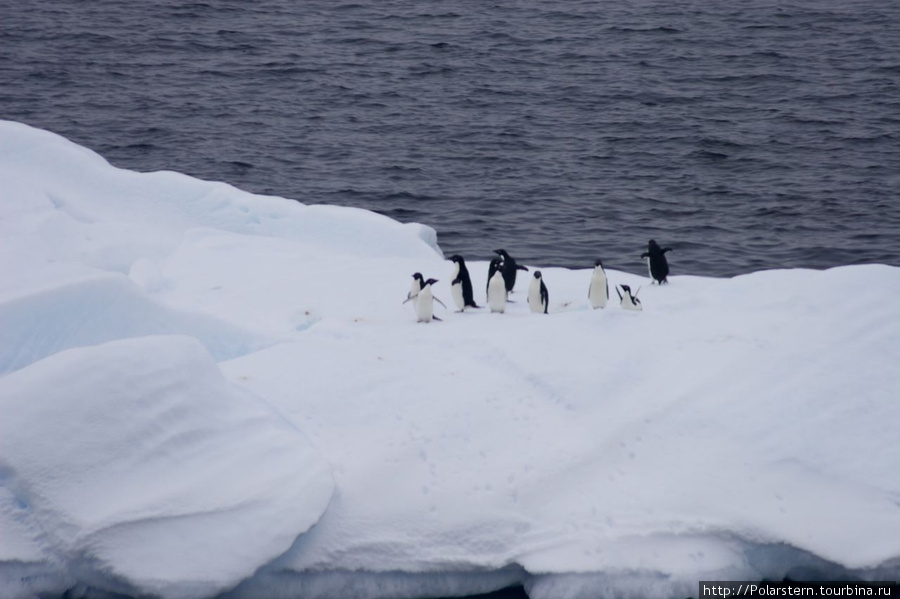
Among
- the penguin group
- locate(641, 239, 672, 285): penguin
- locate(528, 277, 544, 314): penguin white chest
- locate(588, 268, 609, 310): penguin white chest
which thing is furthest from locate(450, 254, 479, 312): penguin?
locate(641, 239, 672, 285): penguin

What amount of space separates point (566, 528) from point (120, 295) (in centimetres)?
357

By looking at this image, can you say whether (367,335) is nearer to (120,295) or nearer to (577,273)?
(120,295)

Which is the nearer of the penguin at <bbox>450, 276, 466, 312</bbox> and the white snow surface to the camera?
the white snow surface

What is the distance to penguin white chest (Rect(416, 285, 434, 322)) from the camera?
8.10 meters

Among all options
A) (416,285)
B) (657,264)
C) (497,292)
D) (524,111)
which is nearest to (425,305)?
(416,285)

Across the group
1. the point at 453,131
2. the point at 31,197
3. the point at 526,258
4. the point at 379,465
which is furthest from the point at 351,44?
the point at 379,465

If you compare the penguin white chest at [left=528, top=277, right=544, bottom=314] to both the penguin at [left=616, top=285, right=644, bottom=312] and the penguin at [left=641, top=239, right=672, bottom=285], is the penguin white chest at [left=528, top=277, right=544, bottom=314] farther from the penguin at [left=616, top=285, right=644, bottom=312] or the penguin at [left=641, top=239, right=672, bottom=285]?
the penguin at [left=641, top=239, right=672, bottom=285]

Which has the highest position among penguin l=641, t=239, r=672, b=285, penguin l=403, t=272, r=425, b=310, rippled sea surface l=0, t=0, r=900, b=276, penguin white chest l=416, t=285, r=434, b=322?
rippled sea surface l=0, t=0, r=900, b=276

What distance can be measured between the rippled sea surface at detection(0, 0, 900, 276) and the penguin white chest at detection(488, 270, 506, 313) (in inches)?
215

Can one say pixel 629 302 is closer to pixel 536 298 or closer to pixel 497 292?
pixel 536 298

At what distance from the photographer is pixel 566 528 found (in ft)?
18.6

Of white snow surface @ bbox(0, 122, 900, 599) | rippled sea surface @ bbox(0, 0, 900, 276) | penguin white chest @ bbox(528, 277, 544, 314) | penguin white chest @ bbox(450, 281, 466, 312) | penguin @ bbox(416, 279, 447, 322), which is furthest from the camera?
rippled sea surface @ bbox(0, 0, 900, 276)

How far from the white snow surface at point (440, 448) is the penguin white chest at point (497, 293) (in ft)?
2.41

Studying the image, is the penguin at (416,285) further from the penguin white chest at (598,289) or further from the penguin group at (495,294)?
the penguin white chest at (598,289)
